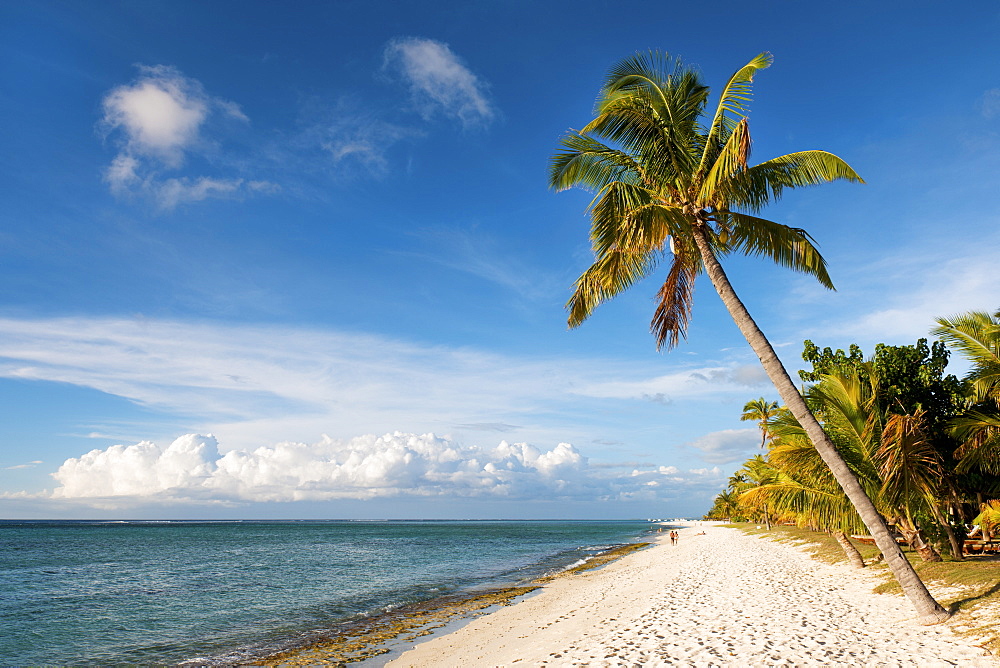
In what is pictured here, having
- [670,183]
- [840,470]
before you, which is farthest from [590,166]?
[840,470]

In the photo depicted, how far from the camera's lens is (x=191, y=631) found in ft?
58.0

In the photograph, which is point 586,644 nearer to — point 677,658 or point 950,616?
point 677,658

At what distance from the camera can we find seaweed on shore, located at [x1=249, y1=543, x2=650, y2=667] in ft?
43.2

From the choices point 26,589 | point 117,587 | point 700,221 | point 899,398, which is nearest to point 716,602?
point 899,398

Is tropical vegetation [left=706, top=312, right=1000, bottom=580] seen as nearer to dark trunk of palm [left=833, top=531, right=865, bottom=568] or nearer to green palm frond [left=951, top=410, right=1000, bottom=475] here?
green palm frond [left=951, top=410, right=1000, bottom=475]

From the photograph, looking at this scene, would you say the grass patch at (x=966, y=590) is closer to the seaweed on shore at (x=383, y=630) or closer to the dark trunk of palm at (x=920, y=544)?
the dark trunk of palm at (x=920, y=544)

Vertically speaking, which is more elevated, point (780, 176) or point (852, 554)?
point (780, 176)

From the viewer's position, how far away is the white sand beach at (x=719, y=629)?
316 inches

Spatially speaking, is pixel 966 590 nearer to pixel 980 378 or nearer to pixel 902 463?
pixel 902 463

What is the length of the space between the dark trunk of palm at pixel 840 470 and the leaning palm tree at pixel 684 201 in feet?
0.06

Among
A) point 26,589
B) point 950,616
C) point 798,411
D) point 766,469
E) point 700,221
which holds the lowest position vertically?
point 26,589

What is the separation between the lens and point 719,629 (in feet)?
32.8

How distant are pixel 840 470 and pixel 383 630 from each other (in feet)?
43.8

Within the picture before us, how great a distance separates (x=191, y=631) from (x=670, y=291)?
1842 centimetres
